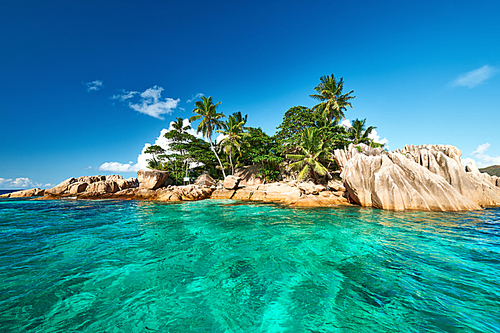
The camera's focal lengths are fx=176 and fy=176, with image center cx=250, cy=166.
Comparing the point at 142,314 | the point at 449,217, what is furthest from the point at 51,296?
the point at 449,217

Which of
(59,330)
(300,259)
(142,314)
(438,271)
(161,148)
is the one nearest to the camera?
(59,330)

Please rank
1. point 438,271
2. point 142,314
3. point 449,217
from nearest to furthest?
point 142,314 → point 438,271 → point 449,217

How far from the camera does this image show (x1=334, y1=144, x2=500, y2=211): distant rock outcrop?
11.2m

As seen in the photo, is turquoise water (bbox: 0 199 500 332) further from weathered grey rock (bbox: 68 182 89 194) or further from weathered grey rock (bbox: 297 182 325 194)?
weathered grey rock (bbox: 68 182 89 194)

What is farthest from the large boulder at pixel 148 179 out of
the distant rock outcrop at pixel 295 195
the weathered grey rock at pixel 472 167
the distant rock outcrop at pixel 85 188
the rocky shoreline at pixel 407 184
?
the weathered grey rock at pixel 472 167

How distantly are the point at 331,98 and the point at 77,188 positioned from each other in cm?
4109

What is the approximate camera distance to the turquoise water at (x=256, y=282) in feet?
9.20

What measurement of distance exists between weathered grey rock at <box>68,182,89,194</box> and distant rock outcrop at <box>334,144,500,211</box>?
35.4 meters

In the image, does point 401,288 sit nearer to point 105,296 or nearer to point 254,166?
point 105,296

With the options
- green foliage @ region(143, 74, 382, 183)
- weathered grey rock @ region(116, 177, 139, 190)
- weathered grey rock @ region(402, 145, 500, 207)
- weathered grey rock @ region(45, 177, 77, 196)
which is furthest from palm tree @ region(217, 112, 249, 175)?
weathered grey rock @ region(45, 177, 77, 196)

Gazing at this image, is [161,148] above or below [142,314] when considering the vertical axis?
above

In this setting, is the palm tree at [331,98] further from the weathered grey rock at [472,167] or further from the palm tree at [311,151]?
the weathered grey rock at [472,167]

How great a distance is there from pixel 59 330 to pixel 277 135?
2933 cm

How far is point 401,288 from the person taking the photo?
363cm
